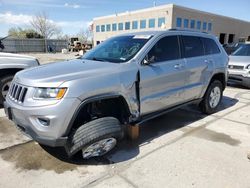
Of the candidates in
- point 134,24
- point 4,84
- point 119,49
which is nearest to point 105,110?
point 119,49

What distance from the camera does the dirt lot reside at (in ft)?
9.66

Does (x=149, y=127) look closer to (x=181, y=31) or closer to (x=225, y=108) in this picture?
(x=181, y=31)

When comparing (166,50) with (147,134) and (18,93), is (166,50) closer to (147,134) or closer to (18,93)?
(147,134)

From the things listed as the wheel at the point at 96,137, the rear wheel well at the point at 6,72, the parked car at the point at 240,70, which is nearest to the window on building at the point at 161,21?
the parked car at the point at 240,70

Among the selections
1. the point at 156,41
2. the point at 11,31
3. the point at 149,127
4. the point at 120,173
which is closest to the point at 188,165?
the point at 120,173

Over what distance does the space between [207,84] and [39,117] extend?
3.75 metres

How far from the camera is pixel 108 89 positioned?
10.5 ft

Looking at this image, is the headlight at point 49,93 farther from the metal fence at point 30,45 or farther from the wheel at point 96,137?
the metal fence at point 30,45

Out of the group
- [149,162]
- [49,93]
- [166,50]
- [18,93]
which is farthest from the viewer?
[166,50]

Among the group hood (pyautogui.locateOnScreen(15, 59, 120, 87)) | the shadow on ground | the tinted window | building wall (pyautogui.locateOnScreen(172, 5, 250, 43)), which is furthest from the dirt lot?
building wall (pyautogui.locateOnScreen(172, 5, 250, 43))

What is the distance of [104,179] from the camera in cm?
299

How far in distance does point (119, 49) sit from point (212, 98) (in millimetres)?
2782

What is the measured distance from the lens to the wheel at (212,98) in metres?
5.42

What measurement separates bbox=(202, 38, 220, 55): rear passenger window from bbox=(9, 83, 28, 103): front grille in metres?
3.81
